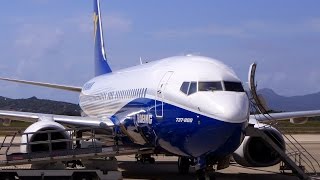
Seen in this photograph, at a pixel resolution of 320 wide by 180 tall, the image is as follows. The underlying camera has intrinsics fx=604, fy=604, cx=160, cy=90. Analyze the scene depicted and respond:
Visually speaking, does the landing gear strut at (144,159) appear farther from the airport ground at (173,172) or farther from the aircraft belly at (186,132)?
the aircraft belly at (186,132)

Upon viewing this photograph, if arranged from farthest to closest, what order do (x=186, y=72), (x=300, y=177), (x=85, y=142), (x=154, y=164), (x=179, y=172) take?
(x=154, y=164) → (x=179, y=172) → (x=85, y=142) → (x=300, y=177) → (x=186, y=72)

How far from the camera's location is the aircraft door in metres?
14.9

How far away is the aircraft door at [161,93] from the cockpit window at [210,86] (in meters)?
1.36

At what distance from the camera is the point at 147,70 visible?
57.6ft

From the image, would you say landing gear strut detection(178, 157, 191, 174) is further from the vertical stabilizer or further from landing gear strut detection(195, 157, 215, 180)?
the vertical stabilizer

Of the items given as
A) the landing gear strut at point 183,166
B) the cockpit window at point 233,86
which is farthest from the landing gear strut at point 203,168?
the landing gear strut at point 183,166

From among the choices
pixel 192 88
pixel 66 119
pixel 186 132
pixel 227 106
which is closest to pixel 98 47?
pixel 66 119

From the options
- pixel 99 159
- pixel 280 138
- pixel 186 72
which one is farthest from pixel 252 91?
pixel 99 159

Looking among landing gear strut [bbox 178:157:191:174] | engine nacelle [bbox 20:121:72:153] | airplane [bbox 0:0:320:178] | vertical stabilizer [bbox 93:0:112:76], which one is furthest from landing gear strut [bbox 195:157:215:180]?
vertical stabilizer [bbox 93:0:112:76]

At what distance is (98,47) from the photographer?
31297 millimetres

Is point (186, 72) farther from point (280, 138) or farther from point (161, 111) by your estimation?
point (280, 138)

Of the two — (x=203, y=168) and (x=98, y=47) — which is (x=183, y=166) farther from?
(x=98, y=47)

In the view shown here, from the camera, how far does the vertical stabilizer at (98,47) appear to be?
2972 centimetres

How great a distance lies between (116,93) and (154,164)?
5.04 metres
